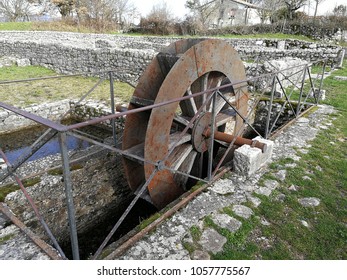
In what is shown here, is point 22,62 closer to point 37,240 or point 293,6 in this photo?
point 37,240

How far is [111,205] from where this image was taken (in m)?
5.02

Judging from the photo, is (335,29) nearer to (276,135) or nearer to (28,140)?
(276,135)

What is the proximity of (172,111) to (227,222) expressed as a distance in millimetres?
1583

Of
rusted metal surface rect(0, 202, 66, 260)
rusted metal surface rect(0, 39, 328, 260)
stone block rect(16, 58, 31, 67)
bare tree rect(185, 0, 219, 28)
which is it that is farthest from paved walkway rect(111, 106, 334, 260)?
bare tree rect(185, 0, 219, 28)

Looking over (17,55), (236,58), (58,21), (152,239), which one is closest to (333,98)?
(236,58)

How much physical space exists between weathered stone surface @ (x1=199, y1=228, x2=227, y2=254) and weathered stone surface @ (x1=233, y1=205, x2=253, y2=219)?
0.42 metres

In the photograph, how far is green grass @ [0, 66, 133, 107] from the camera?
8.50m

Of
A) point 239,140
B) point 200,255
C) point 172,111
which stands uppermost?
point 172,111

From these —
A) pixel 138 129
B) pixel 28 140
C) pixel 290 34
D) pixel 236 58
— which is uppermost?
pixel 290 34

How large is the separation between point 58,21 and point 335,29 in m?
24.9

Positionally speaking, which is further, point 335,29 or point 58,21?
point 58,21

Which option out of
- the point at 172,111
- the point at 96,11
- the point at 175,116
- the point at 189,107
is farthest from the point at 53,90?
the point at 96,11

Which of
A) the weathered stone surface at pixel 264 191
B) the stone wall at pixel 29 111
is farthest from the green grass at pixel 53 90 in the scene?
the weathered stone surface at pixel 264 191

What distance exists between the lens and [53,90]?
9.55 m
